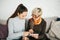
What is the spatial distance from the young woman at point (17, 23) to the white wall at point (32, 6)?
710 mm

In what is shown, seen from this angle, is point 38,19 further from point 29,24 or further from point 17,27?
point 17,27

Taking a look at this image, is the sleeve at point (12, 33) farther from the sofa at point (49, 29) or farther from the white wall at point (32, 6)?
the white wall at point (32, 6)

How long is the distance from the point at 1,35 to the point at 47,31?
2.93 ft

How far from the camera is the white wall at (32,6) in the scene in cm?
304

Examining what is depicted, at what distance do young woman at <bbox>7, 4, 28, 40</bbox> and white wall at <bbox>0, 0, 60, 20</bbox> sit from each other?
710mm

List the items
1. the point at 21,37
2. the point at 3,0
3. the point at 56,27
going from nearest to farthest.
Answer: the point at 21,37 < the point at 56,27 < the point at 3,0

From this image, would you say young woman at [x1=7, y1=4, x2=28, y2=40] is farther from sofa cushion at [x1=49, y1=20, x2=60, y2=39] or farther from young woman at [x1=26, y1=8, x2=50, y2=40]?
sofa cushion at [x1=49, y1=20, x2=60, y2=39]

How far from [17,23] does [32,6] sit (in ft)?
2.79

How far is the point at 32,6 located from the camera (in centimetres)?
310

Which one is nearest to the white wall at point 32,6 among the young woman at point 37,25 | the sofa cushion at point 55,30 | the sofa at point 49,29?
the sofa at point 49,29

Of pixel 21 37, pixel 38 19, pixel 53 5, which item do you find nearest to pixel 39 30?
pixel 38 19

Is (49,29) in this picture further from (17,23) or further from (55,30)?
(17,23)

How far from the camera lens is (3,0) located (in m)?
3.01

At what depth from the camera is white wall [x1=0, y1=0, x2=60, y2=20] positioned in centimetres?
304
